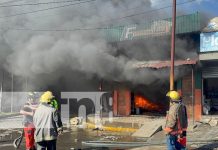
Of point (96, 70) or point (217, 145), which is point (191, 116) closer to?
point (96, 70)

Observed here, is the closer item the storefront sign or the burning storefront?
the storefront sign

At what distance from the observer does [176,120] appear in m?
7.63

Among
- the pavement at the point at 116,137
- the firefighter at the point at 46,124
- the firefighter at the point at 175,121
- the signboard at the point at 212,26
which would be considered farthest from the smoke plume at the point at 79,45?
the firefighter at the point at 46,124

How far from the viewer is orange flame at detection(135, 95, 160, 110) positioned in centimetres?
1914

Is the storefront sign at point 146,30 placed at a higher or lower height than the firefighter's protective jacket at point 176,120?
higher

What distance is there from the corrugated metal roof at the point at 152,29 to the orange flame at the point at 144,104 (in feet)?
10.9

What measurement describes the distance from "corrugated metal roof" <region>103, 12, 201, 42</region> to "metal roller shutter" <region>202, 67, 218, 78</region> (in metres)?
1.80

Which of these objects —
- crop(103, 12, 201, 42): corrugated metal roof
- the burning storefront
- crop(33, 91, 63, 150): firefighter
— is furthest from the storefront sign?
crop(33, 91, 63, 150): firefighter

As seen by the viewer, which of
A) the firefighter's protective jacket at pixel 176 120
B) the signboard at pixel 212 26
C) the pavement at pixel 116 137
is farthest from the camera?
the signboard at pixel 212 26

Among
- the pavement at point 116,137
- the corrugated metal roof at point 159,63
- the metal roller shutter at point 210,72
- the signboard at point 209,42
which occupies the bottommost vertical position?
the pavement at point 116,137

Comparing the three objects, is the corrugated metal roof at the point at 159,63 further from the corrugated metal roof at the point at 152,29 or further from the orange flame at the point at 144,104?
the orange flame at the point at 144,104

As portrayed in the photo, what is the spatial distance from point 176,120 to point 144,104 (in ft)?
39.0

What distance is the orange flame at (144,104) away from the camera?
62.8 ft

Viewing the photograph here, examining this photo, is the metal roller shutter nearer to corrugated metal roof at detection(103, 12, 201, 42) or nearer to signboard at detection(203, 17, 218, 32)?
signboard at detection(203, 17, 218, 32)
